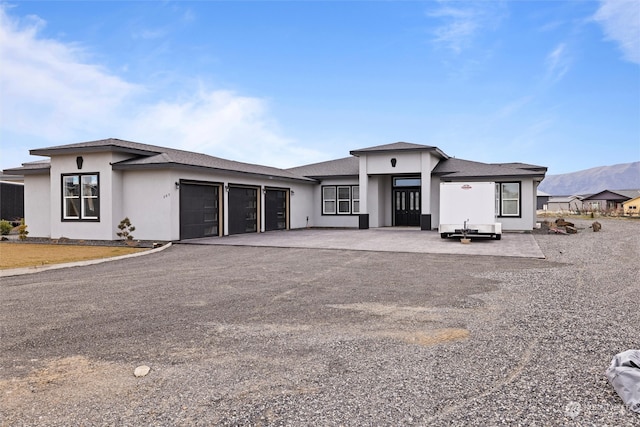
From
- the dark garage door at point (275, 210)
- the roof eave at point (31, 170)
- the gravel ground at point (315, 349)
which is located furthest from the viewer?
the dark garage door at point (275, 210)

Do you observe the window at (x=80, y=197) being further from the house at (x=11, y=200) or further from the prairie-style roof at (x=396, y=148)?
the house at (x=11, y=200)

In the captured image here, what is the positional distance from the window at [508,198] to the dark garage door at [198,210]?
548 inches

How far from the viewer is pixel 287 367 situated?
379 centimetres

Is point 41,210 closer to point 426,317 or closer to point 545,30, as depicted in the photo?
point 426,317

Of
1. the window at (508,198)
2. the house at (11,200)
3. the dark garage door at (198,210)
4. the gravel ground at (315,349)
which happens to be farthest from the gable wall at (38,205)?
the window at (508,198)

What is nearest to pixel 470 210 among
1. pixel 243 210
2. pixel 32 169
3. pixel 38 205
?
pixel 243 210

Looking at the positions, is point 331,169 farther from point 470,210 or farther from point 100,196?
point 100,196

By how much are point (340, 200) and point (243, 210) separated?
7441 millimetres

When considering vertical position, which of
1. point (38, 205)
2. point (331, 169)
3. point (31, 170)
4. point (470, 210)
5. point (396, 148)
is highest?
→ point (396, 148)

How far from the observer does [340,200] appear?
26.0 meters

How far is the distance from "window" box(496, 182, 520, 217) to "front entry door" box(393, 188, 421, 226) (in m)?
4.79

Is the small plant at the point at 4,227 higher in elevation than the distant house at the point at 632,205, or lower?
lower

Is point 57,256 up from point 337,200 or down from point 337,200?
down

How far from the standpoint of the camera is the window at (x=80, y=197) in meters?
16.8
